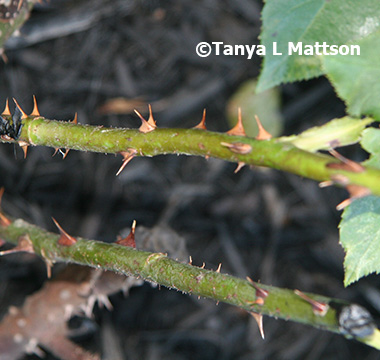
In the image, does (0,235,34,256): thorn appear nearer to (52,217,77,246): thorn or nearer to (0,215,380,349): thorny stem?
(52,217,77,246): thorn

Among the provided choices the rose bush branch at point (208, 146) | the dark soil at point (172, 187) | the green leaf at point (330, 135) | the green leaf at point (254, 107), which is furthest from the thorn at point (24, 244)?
the green leaf at point (254, 107)

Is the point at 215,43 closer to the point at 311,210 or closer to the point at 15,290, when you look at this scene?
the point at 311,210

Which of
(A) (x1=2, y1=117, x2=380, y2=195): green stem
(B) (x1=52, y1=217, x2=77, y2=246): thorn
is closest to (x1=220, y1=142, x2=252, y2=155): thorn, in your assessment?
(A) (x1=2, y1=117, x2=380, y2=195): green stem

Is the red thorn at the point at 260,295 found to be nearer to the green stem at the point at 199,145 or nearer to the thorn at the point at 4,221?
the green stem at the point at 199,145

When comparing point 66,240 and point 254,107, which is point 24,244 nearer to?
point 66,240

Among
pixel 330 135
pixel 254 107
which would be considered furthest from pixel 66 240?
pixel 254 107

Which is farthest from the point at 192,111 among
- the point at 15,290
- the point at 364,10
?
the point at 364,10

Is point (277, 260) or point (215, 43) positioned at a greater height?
point (215, 43)
